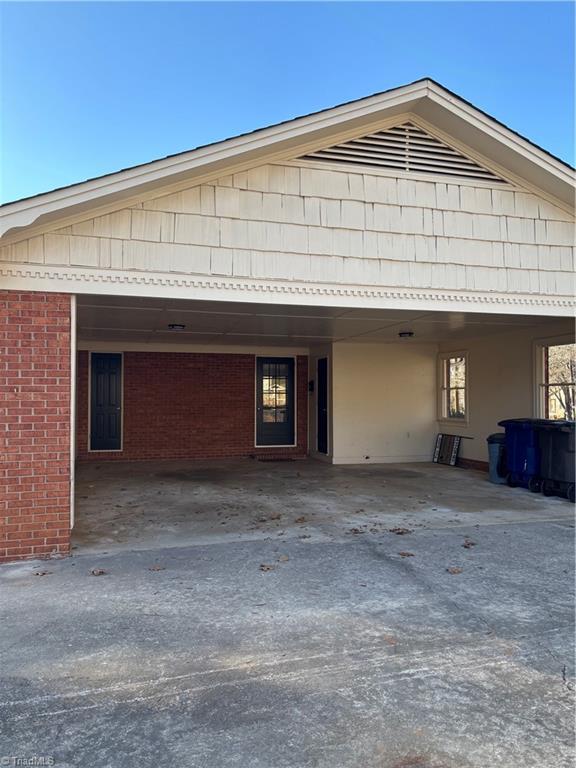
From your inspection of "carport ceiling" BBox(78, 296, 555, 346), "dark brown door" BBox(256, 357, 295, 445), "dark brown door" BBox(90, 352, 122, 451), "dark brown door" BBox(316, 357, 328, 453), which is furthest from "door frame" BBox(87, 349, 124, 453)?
"dark brown door" BBox(316, 357, 328, 453)

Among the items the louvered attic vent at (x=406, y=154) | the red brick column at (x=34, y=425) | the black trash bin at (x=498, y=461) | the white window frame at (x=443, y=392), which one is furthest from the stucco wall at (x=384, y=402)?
the red brick column at (x=34, y=425)

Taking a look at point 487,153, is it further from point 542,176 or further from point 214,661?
point 214,661

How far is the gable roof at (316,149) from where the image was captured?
5.33m

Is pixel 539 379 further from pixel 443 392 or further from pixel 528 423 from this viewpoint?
pixel 443 392

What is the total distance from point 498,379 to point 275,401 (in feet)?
18.5

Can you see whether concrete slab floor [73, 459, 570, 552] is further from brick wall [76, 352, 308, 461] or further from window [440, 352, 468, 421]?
window [440, 352, 468, 421]

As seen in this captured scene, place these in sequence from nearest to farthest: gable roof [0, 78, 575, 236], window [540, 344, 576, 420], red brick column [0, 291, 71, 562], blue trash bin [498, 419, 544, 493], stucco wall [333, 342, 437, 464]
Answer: gable roof [0, 78, 575, 236], red brick column [0, 291, 71, 562], blue trash bin [498, 419, 544, 493], window [540, 344, 576, 420], stucco wall [333, 342, 437, 464]

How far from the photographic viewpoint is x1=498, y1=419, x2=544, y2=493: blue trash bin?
9.30 m

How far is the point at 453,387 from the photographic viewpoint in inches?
511

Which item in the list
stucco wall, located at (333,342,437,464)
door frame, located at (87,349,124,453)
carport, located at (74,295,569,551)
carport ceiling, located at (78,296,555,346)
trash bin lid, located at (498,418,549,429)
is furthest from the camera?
door frame, located at (87,349,124,453)

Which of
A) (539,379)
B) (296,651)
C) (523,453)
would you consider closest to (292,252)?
(296,651)

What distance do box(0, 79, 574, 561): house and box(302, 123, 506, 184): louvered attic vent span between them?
0.02 m

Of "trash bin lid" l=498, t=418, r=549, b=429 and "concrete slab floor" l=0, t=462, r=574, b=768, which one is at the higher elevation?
"trash bin lid" l=498, t=418, r=549, b=429

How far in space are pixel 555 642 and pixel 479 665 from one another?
69 cm
